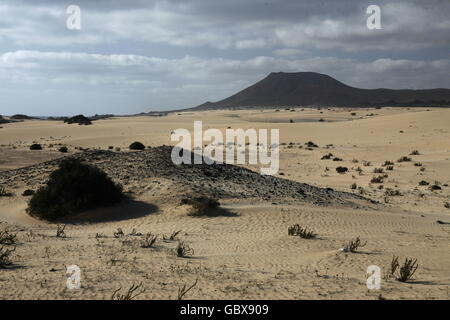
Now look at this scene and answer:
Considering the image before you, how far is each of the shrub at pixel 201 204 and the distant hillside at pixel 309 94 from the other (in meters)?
136

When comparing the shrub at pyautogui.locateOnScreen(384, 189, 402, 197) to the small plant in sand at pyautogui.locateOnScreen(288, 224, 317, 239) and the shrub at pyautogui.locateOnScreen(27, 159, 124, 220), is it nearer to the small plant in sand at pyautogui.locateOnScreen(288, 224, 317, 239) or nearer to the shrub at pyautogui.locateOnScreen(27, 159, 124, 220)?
the small plant in sand at pyautogui.locateOnScreen(288, 224, 317, 239)

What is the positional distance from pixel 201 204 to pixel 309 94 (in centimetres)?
16174

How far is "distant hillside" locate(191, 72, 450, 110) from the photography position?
158 meters

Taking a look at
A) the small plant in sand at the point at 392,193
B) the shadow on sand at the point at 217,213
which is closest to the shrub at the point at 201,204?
the shadow on sand at the point at 217,213

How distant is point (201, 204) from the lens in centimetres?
1361

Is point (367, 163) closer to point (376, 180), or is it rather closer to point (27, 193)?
point (376, 180)

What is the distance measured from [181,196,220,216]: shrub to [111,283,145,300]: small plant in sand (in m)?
6.45

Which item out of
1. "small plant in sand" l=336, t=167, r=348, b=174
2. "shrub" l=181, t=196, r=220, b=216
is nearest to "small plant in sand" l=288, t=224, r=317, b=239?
"shrub" l=181, t=196, r=220, b=216

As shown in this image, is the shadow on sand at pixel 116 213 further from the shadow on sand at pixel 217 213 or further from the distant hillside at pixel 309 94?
the distant hillside at pixel 309 94

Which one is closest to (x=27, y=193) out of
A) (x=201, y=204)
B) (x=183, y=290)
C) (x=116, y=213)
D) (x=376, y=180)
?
(x=116, y=213)

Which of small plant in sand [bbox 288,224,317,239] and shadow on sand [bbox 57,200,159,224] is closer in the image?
small plant in sand [bbox 288,224,317,239]

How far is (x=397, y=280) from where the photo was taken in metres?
7.80
